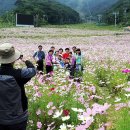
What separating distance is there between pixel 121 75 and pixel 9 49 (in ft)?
29.4

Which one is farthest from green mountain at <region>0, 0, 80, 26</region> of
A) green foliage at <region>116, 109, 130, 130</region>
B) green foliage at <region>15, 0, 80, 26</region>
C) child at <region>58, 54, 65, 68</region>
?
green foliage at <region>116, 109, 130, 130</region>

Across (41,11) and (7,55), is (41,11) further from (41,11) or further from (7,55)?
(7,55)

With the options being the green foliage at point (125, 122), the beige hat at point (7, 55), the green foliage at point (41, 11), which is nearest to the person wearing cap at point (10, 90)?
the beige hat at point (7, 55)

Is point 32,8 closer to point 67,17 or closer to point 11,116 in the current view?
point 67,17

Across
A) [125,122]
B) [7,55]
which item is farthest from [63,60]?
[125,122]

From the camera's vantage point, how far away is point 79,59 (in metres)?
15.6

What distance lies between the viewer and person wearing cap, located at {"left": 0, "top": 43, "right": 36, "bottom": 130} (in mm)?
5402

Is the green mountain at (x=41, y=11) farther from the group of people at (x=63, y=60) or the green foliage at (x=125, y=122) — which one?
the green foliage at (x=125, y=122)

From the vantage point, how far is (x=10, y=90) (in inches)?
213

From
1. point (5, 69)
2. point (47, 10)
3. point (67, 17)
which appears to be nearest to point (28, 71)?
point (5, 69)

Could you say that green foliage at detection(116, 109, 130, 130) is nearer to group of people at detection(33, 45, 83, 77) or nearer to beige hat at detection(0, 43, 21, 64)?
beige hat at detection(0, 43, 21, 64)

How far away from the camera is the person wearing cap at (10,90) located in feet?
17.7

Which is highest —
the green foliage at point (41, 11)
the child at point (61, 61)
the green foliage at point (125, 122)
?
the green foliage at point (41, 11)

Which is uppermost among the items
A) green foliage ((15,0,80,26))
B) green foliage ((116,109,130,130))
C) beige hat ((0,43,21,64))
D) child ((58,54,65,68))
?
green foliage ((15,0,80,26))
